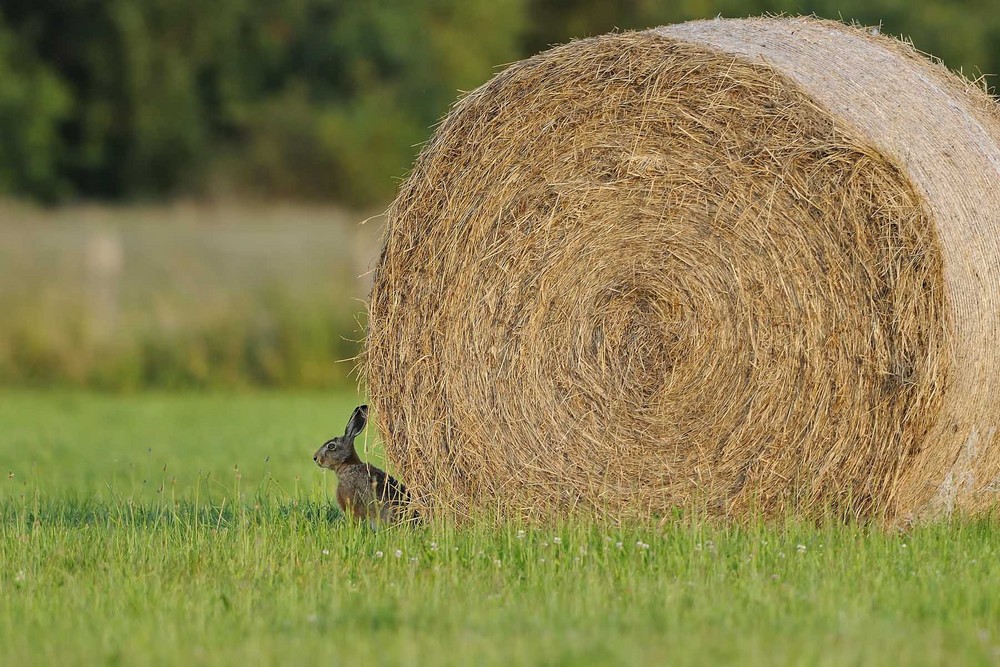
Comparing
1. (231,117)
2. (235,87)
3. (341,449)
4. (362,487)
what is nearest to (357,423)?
(341,449)

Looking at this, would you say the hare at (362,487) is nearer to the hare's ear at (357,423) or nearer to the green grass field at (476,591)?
the hare's ear at (357,423)

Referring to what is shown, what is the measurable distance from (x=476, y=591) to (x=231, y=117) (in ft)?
93.2

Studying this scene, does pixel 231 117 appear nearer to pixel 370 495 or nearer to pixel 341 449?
pixel 341 449

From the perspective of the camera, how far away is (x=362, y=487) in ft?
25.1

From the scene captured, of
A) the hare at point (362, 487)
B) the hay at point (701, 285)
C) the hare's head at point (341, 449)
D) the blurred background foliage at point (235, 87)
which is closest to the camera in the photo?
the hay at point (701, 285)

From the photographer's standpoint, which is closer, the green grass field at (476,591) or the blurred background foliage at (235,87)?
the green grass field at (476,591)

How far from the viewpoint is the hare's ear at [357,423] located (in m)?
7.84

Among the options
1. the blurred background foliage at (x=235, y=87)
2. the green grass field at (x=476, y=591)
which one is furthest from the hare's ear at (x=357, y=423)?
the blurred background foliage at (x=235, y=87)

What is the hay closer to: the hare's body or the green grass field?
the hare's body

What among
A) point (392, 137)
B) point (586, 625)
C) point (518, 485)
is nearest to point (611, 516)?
point (518, 485)

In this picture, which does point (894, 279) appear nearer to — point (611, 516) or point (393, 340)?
point (611, 516)

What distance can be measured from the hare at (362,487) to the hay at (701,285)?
0.59 feet

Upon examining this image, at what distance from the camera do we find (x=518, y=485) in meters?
7.45

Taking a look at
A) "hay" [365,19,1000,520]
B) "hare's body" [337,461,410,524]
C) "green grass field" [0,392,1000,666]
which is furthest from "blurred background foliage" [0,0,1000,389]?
"green grass field" [0,392,1000,666]
